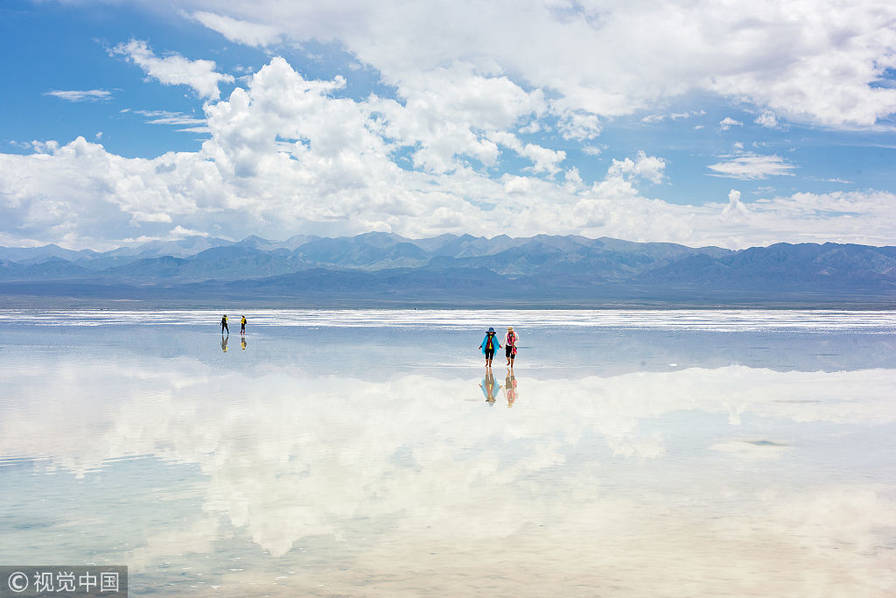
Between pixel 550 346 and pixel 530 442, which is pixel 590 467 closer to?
pixel 530 442

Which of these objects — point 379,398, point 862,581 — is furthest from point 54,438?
point 862,581

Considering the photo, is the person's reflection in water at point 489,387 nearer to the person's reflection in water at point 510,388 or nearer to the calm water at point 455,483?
the calm water at point 455,483

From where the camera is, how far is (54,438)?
46.1 feet

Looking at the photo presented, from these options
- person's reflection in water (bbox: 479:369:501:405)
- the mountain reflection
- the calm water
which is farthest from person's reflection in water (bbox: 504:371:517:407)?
the mountain reflection

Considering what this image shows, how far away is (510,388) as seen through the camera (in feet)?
71.6

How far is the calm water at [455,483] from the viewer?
7.66m

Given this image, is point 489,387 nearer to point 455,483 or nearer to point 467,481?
point 467,481

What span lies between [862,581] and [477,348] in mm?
29729

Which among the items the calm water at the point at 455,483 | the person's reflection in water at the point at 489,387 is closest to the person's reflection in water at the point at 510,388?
the calm water at the point at 455,483

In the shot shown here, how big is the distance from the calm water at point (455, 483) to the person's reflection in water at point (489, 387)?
0.15m

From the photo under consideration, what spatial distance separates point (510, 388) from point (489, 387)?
599 mm

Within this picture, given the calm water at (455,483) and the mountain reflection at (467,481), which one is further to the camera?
the mountain reflection at (467,481)

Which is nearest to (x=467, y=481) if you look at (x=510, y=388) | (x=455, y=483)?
(x=455, y=483)

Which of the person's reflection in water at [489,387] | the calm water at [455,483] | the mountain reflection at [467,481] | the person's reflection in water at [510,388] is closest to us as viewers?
the calm water at [455,483]
